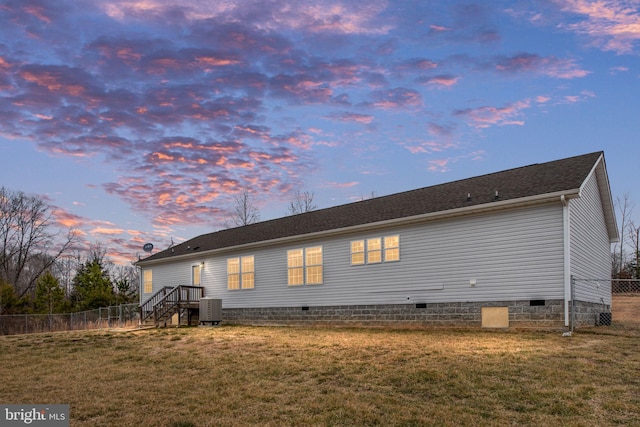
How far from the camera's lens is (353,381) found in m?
7.99

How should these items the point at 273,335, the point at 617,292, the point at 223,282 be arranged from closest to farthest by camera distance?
the point at 273,335 → the point at 223,282 → the point at 617,292

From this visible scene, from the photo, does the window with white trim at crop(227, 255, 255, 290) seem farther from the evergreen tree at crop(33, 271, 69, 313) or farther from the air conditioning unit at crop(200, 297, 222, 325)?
the evergreen tree at crop(33, 271, 69, 313)

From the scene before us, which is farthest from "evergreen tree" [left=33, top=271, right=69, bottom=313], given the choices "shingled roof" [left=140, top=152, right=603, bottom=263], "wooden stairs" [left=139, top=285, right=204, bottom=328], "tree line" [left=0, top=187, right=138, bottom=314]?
"shingled roof" [left=140, top=152, right=603, bottom=263]

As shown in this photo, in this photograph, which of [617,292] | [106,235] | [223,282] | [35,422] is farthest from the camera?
[106,235]

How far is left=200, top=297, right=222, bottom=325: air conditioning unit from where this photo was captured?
71.5ft

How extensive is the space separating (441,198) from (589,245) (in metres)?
5.15

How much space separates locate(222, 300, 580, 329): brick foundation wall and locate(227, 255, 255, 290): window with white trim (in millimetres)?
1167

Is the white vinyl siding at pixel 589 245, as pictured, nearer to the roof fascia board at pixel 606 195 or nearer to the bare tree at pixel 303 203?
the roof fascia board at pixel 606 195

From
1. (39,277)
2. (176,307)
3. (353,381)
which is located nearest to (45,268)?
(39,277)

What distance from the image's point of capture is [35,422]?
255 inches

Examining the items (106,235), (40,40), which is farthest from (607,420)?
(106,235)

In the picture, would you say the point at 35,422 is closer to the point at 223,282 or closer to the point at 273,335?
the point at 273,335

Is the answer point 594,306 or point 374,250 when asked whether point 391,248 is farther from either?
point 594,306

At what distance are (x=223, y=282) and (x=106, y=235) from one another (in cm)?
3532
